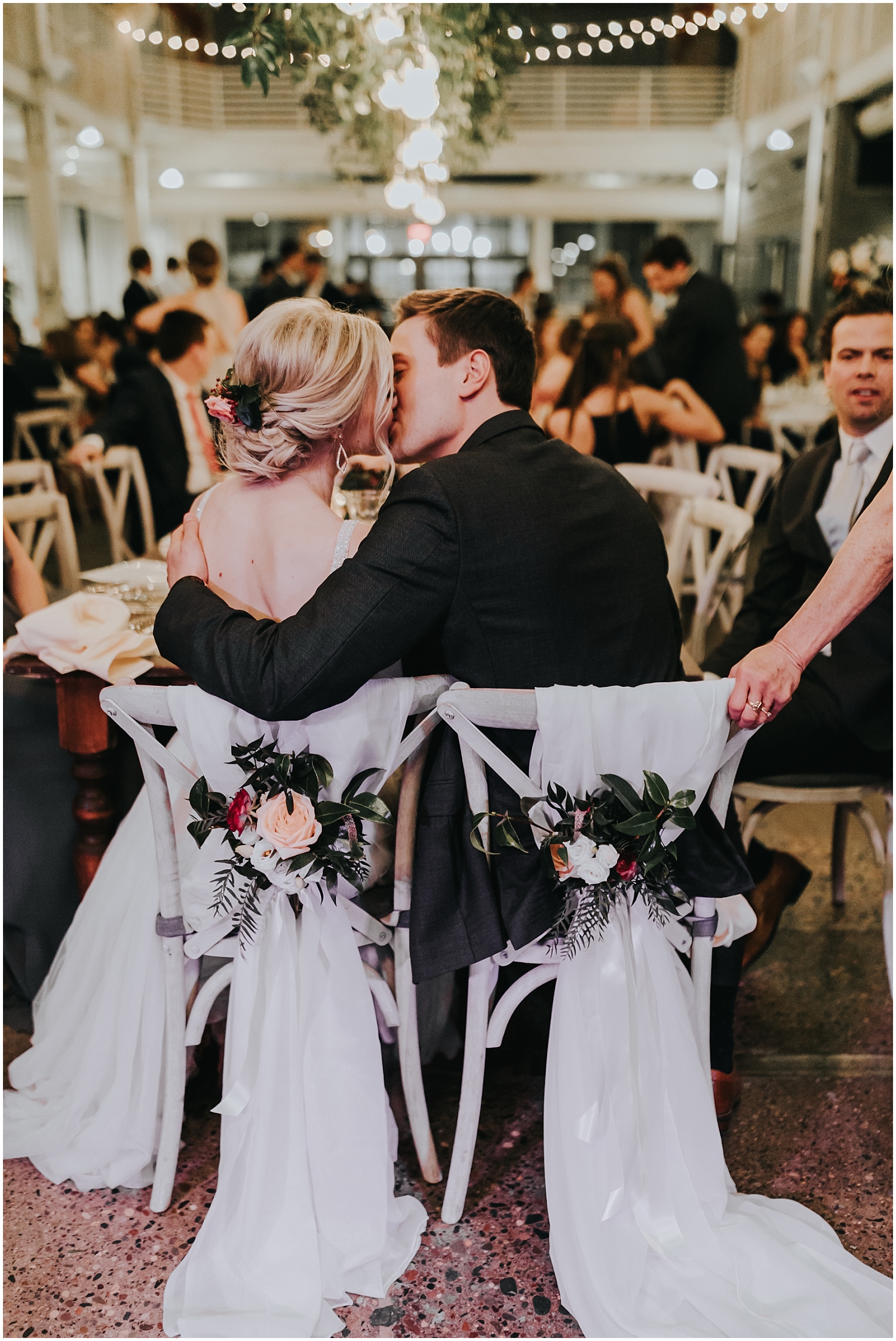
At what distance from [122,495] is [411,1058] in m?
3.02

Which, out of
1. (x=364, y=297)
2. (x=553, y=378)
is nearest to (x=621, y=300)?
(x=553, y=378)

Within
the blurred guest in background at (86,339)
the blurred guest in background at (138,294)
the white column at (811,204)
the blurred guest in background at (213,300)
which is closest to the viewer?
the blurred guest in background at (213,300)

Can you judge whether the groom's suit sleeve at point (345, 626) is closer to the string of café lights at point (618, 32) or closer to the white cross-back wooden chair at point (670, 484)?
the white cross-back wooden chair at point (670, 484)

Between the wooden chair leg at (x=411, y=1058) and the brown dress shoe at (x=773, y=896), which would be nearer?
the wooden chair leg at (x=411, y=1058)

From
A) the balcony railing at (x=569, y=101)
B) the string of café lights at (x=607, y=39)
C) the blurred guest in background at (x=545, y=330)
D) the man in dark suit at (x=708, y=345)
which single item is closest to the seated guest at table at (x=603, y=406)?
the blurred guest in background at (x=545, y=330)

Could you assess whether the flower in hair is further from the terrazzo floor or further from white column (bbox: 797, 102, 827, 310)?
white column (bbox: 797, 102, 827, 310)

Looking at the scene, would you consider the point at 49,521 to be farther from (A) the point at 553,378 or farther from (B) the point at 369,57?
(A) the point at 553,378

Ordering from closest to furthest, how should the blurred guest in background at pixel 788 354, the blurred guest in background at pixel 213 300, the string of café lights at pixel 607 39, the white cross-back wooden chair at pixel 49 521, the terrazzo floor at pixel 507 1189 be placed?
the terrazzo floor at pixel 507 1189 < the white cross-back wooden chair at pixel 49 521 < the blurred guest in background at pixel 213 300 < the blurred guest in background at pixel 788 354 < the string of café lights at pixel 607 39

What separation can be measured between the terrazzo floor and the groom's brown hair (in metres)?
1.14

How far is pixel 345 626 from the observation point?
4.72 ft

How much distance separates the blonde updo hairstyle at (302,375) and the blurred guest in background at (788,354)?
734 centimetres

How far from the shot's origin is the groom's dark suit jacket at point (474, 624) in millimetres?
1454

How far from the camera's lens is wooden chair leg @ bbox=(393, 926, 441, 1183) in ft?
5.54

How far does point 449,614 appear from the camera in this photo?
1.55m
